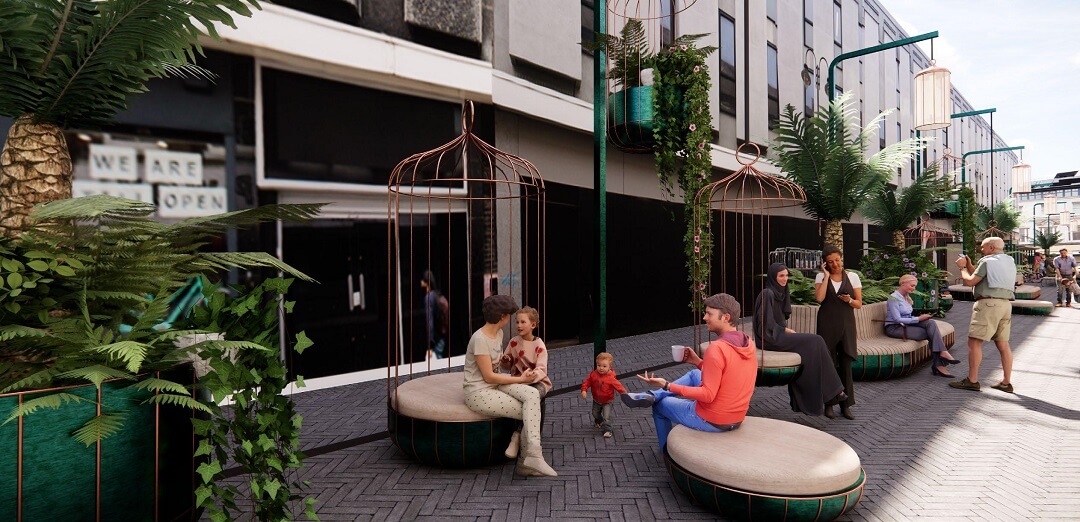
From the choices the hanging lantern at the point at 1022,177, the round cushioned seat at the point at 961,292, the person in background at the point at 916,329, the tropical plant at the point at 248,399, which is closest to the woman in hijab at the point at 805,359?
the person in background at the point at 916,329

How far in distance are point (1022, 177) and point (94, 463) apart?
26.1 m

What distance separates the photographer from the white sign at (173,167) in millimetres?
5727

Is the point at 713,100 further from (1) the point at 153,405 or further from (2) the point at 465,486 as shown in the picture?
(1) the point at 153,405

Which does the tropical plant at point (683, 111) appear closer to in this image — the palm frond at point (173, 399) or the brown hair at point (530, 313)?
the brown hair at point (530, 313)

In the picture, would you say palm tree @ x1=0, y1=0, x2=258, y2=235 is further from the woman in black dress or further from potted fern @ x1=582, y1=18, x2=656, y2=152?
the woman in black dress

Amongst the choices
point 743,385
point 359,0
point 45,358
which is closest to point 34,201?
point 45,358

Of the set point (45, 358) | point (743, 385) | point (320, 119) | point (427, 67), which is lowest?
point (743, 385)

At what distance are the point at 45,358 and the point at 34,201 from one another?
2.44ft

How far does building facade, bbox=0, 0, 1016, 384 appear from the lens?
6184 millimetres

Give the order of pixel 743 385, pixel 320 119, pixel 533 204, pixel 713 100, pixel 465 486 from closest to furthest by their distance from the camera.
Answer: pixel 743 385 < pixel 465 486 < pixel 320 119 < pixel 533 204 < pixel 713 100

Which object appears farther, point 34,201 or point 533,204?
point 533,204

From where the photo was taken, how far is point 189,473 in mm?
2713

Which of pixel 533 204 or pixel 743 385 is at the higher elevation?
pixel 533 204

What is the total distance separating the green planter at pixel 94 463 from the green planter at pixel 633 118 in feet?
16.2
